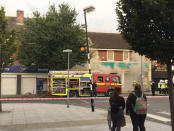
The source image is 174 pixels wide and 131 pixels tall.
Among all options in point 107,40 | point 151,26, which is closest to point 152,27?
point 151,26

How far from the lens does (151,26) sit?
743cm

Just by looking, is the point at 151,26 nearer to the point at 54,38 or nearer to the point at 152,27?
the point at 152,27

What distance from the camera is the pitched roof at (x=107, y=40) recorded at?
38.9 metres

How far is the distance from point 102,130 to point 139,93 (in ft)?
8.54

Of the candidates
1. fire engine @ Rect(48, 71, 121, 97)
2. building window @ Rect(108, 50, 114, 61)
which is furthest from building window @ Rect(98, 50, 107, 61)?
fire engine @ Rect(48, 71, 121, 97)

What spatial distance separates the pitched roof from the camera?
128 feet

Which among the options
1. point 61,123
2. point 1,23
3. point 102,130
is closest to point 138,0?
point 102,130

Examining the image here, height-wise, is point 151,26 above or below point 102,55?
below

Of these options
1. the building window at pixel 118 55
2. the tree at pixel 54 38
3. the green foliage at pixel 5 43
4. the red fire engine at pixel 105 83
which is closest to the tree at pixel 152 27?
the green foliage at pixel 5 43

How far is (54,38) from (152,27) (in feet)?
73.2

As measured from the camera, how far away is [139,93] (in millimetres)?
7309

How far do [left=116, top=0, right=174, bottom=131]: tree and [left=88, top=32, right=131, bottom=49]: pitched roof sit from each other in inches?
1193

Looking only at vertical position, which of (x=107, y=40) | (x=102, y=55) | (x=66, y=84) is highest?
(x=107, y=40)

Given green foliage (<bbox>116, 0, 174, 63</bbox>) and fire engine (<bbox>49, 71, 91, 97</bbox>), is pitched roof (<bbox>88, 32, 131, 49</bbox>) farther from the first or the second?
green foliage (<bbox>116, 0, 174, 63</bbox>)
